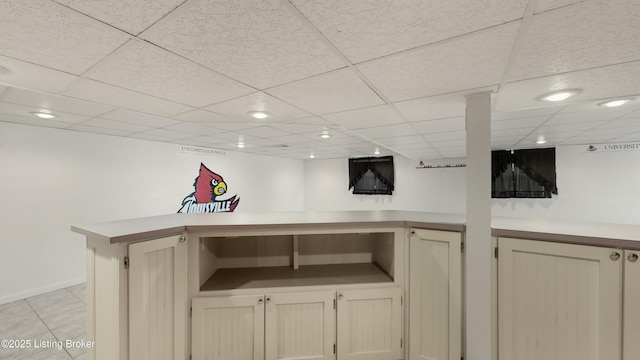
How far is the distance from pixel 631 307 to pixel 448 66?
64.5 inches

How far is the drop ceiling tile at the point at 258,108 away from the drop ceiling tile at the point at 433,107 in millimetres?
1025

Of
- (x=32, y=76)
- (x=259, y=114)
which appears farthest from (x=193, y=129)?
(x=32, y=76)

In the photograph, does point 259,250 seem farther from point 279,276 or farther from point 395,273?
point 395,273

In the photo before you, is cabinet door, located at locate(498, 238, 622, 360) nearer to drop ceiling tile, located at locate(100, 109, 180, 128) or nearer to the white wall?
drop ceiling tile, located at locate(100, 109, 180, 128)

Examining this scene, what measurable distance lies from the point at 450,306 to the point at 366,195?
6460mm

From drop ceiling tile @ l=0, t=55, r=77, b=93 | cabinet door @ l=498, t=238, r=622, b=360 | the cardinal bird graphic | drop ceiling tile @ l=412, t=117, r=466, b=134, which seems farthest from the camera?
the cardinal bird graphic

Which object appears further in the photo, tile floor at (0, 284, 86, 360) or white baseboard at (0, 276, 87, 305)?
white baseboard at (0, 276, 87, 305)

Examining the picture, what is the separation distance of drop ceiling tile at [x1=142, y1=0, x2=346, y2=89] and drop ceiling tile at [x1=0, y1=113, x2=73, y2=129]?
3507mm

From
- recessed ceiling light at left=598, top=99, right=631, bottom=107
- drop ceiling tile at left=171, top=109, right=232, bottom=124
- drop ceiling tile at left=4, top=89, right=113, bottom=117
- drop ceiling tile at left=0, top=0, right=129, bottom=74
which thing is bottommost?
drop ceiling tile at left=0, top=0, right=129, bottom=74

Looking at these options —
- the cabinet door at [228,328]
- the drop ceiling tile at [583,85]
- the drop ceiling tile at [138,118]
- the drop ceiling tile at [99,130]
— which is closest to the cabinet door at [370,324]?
the cabinet door at [228,328]

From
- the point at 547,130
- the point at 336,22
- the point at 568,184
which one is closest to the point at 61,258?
the point at 336,22

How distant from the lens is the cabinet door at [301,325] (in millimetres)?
1845

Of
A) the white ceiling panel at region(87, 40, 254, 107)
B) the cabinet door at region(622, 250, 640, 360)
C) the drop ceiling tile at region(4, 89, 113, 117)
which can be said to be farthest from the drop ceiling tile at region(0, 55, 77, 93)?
the cabinet door at region(622, 250, 640, 360)

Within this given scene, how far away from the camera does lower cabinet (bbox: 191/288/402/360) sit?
5.94 feet
